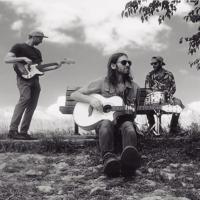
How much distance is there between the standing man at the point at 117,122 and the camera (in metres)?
5.84

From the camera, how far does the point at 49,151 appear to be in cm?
811

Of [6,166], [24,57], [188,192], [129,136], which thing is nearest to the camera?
[188,192]

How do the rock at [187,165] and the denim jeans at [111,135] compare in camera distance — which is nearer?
the denim jeans at [111,135]

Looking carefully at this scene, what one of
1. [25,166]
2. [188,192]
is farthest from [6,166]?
[188,192]

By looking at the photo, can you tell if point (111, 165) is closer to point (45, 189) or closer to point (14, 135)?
point (45, 189)

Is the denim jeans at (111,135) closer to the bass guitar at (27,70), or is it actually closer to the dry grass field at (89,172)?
the dry grass field at (89,172)

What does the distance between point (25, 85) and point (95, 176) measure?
3.30 m

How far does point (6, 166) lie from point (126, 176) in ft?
6.97

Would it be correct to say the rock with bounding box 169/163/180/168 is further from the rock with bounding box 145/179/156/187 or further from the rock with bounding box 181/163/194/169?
the rock with bounding box 145/179/156/187

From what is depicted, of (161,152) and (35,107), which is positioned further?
(35,107)

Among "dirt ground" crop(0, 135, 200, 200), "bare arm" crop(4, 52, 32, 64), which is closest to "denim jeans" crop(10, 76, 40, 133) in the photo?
"bare arm" crop(4, 52, 32, 64)

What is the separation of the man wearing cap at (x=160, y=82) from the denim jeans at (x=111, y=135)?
11.5 feet

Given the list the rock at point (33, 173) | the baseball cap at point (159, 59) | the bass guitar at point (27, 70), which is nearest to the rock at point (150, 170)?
the rock at point (33, 173)

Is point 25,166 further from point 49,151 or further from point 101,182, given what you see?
point 101,182
